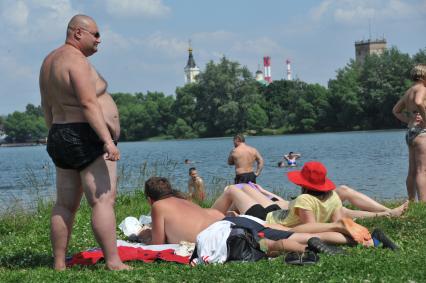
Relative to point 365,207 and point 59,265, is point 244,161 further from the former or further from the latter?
point 59,265

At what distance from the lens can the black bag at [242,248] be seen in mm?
6582

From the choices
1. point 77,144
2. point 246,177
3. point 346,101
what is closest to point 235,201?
point 77,144

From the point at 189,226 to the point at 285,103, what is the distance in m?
108

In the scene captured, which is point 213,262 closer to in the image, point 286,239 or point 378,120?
point 286,239

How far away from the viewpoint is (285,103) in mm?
115000

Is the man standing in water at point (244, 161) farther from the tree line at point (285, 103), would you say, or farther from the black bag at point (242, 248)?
the tree line at point (285, 103)

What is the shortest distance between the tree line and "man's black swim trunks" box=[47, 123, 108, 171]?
3104 inches

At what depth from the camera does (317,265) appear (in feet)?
19.2

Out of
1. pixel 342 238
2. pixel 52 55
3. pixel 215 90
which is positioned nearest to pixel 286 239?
pixel 342 238

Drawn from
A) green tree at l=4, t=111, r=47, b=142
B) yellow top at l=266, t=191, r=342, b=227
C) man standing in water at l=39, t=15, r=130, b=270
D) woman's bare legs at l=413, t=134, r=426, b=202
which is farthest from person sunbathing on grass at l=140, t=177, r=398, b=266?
green tree at l=4, t=111, r=47, b=142

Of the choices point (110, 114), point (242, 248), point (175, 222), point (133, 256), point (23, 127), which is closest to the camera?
point (110, 114)

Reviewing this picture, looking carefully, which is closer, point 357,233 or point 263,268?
point 263,268

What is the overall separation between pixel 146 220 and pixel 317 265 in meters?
3.88

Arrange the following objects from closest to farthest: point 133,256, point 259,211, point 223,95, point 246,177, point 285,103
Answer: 1. point 133,256
2. point 259,211
3. point 246,177
4. point 223,95
5. point 285,103
